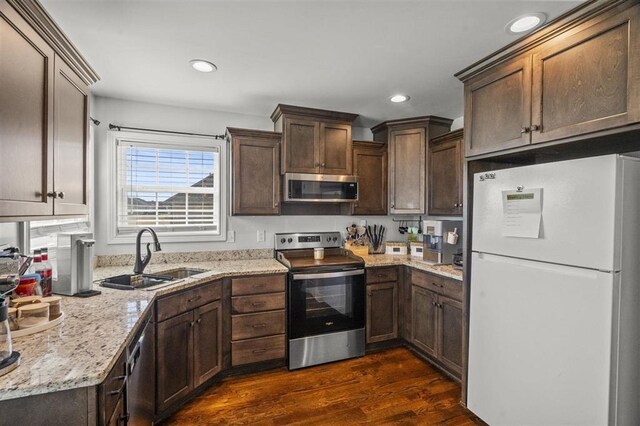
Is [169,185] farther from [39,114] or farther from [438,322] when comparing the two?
[438,322]

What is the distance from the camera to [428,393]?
2289 millimetres

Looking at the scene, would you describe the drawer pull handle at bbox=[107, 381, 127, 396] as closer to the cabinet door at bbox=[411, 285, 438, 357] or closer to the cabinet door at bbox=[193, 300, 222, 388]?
the cabinet door at bbox=[193, 300, 222, 388]

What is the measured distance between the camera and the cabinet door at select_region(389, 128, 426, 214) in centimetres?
318

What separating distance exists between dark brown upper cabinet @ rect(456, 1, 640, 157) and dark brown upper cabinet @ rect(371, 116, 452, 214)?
1162 millimetres

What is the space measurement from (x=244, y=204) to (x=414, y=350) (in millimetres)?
2156

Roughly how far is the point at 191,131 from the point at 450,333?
118 inches

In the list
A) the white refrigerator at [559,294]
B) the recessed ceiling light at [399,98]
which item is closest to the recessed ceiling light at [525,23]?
the white refrigerator at [559,294]

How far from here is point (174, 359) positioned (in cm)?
201

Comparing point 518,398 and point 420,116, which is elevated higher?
point 420,116

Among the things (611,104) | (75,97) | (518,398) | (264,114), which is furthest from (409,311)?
(75,97)

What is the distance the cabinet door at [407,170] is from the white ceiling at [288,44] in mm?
562

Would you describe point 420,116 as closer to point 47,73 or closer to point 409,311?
point 409,311

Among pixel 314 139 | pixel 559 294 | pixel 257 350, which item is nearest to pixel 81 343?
pixel 257 350

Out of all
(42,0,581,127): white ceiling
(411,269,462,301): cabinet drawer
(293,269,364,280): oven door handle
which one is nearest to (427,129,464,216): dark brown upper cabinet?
(42,0,581,127): white ceiling
